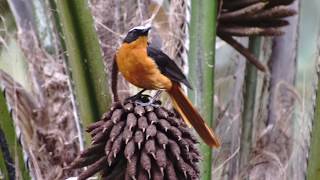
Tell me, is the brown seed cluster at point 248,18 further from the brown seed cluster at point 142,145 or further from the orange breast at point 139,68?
the brown seed cluster at point 142,145

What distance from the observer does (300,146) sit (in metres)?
1.14

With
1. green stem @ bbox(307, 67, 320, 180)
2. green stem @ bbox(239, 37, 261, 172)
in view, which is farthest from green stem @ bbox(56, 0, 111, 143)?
green stem @ bbox(239, 37, 261, 172)

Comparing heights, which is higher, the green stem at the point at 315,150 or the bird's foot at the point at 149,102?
the bird's foot at the point at 149,102

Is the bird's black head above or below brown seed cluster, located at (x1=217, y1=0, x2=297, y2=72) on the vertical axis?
above

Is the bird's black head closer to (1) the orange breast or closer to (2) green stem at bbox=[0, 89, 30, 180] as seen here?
(1) the orange breast

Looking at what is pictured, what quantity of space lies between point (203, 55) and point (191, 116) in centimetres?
14

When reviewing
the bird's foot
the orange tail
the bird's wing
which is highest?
the bird's wing

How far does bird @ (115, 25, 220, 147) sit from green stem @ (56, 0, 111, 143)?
4cm

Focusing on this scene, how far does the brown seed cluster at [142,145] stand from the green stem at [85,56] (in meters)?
0.12

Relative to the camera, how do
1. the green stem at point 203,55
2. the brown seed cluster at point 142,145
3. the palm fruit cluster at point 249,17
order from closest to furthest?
the brown seed cluster at point 142,145, the green stem at point 203,55, the palm fruit cluster at point 249,17

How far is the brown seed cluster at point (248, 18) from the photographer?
1.05 metres

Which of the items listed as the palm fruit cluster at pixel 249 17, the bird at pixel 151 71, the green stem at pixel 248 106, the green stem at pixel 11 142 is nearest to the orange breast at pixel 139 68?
the bird at pixel 151 71

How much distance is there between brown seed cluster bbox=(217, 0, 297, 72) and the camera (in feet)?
3.45

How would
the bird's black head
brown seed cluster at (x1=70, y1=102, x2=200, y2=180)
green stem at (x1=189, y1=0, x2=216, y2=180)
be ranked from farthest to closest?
green stem at (x1=189, y1=0, x2=216, y2=180) → the bird's black head → brown seed cluster at (x1=70, y1=102, x2=200, y2=180)
